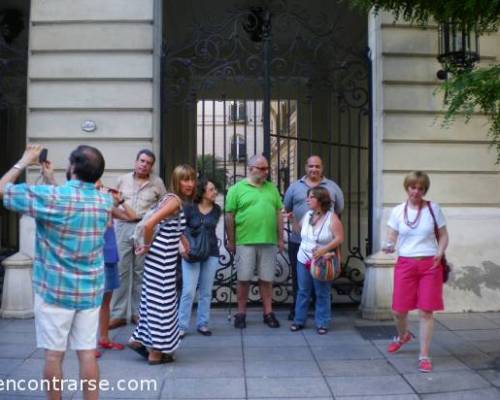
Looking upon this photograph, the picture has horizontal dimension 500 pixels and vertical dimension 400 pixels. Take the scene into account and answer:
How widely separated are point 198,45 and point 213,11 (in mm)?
4012

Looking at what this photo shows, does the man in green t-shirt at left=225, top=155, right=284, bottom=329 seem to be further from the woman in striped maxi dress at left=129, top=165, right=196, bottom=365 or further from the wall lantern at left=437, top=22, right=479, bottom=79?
the wall lantern at left=437, top=22, right=479, bottom=79

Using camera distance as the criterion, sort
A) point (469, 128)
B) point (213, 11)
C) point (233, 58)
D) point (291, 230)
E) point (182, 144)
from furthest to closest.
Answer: point (182, 144), point (213, 11), point (233, 58), point (469, 128), point (291, 230)

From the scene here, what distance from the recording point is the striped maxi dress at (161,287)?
5391 millimetres

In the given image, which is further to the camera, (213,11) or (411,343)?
(213,11)

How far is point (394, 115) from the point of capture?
8.04 m

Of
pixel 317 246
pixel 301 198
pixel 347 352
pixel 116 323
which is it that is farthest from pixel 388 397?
pixel 116 323

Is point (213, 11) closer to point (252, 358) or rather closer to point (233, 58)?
point (233, 58)

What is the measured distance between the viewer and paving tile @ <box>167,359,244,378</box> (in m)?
5.29

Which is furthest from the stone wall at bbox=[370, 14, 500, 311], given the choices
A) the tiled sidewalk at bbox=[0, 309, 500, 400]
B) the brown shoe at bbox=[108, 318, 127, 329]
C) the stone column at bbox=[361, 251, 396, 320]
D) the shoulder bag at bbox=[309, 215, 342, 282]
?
the brown shoe at bbox=[108, 318, 127, 329]

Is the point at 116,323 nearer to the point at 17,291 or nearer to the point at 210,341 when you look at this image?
the point at 210,341

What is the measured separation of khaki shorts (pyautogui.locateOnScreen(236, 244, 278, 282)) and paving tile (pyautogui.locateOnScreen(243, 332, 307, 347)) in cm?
69

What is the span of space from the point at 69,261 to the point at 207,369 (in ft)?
6.92

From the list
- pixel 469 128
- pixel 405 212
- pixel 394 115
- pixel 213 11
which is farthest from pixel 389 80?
pixel 213 11

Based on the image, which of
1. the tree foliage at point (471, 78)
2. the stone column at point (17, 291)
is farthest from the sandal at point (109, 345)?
the tree foliage at point (471, 78)
